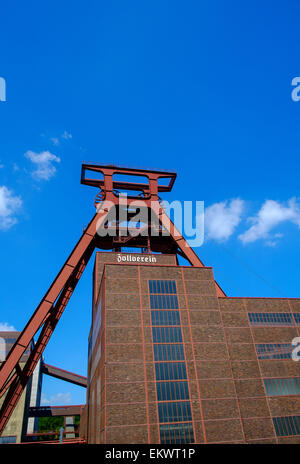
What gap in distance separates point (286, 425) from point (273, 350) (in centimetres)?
478

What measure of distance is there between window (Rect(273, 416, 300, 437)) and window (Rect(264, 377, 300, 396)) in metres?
1.50

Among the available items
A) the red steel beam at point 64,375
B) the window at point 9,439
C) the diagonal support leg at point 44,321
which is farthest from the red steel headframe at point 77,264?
the red steel beam at point 64,375

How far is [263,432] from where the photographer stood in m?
21.1

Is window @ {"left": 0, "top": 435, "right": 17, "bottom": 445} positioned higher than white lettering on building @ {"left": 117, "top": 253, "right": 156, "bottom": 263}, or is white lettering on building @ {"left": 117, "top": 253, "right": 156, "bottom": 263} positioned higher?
white lettering on building @ {"left": 117, "top": 253, "right": 156, "bottom": 263}

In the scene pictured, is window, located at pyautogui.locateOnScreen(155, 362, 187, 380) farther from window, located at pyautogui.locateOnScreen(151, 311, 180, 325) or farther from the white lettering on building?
the white lettering on building

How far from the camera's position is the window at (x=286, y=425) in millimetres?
21531

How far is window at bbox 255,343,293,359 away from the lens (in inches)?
952

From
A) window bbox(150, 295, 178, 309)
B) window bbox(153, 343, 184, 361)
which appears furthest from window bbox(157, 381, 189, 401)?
window bbox(150, 295, 178, 309)

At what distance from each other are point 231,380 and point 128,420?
23.4ft

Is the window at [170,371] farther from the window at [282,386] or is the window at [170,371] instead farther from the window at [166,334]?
the window at [282,386]

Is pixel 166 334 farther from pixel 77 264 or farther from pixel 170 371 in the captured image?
pixel 77 264

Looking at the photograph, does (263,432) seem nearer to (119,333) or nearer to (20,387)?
(119,333)

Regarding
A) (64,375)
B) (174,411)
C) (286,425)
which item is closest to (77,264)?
(174,411)

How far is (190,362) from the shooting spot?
21531mm
